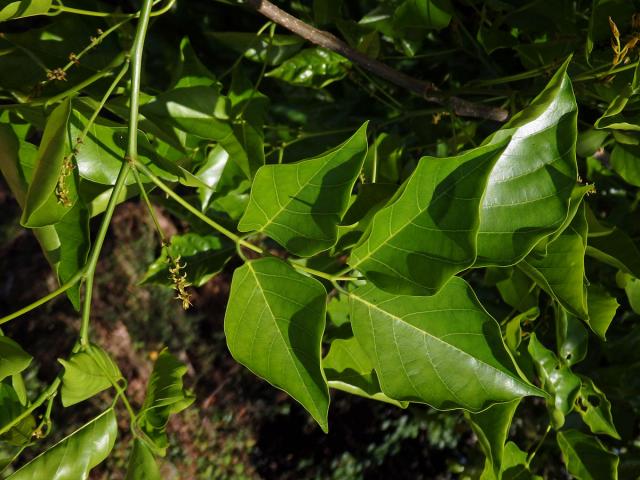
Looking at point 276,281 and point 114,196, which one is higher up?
point 114,196

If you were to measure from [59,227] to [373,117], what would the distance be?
970 millimetres

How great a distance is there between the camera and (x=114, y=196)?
2.32 feet

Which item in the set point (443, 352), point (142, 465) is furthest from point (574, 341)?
point (142, 465)

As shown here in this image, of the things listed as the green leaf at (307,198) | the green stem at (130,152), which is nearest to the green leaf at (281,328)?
the green leaf at (307,198)

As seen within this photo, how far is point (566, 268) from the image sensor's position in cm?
76

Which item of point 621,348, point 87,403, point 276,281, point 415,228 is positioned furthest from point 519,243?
point 87,403

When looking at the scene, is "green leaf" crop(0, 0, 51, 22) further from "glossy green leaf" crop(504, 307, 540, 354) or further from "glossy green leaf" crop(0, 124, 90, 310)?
"glossy green leaf" crop(504, 307, 540, 354)

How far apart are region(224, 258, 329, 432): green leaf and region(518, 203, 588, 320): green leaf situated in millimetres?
281

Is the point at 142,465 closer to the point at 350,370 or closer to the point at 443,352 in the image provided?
the point at 350,370

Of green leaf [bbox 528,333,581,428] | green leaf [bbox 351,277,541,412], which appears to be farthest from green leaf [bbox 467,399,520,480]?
green leaf [bbox 528,333,581,428]

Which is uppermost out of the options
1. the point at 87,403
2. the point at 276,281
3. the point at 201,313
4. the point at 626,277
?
the point at 276,281

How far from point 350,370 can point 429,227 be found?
0.32m

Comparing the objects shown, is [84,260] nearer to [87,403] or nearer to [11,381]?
[11,381]

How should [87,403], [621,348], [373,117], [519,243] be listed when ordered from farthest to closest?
[87,403]
[373,117]
[621,348]
[519,243]
